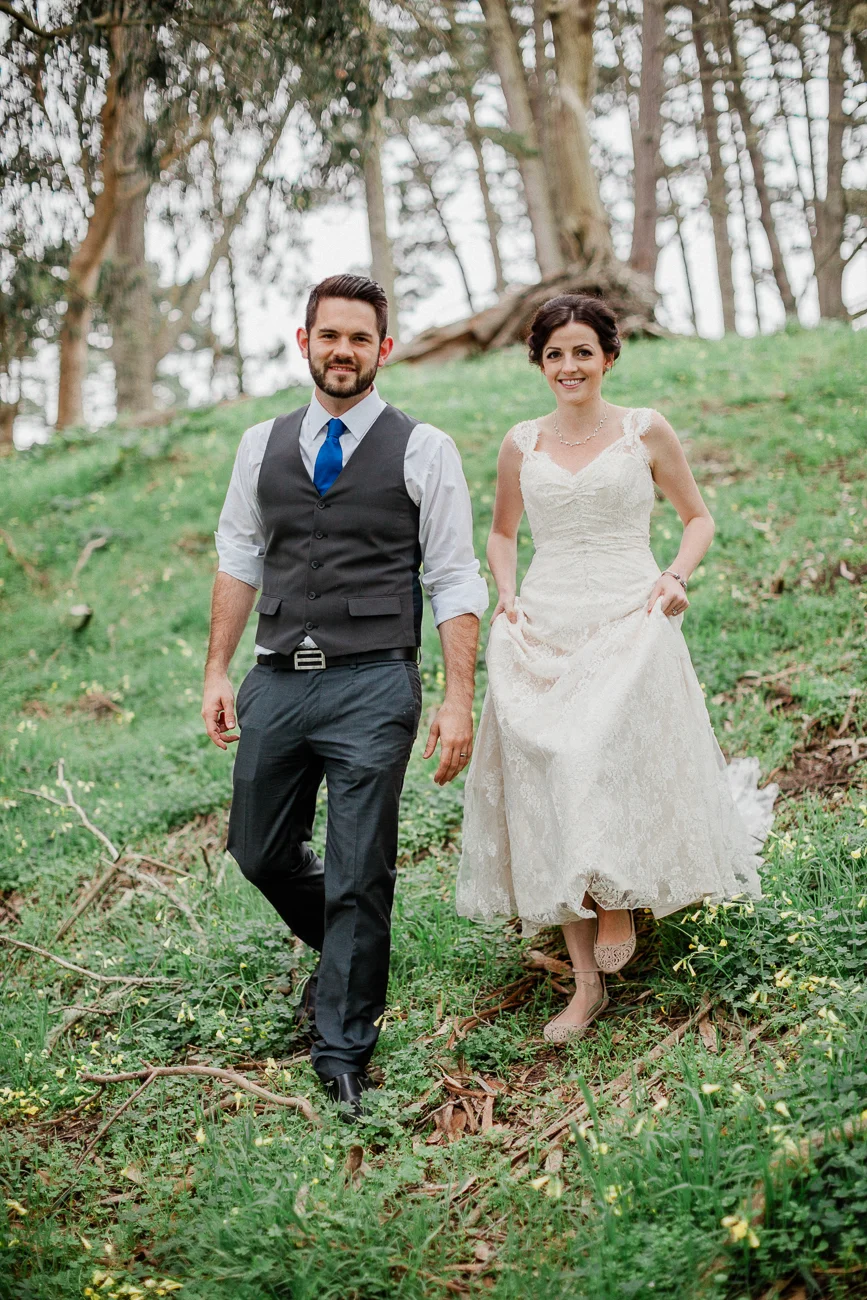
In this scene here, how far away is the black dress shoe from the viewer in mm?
3521

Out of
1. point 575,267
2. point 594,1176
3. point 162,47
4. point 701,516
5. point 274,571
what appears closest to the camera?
point 594,1176

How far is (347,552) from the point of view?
12.5 ft

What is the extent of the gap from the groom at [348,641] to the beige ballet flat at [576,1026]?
1.95 ft

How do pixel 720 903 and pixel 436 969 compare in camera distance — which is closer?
pixel 720 903

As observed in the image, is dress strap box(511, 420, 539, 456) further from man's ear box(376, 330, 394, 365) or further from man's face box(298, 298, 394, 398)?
man's face box(298, 298, 394, 398)

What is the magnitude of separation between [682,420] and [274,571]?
Result: 292 inches

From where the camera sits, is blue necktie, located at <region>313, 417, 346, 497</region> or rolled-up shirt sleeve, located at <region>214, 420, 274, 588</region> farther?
Result: rolled-up shirt sleeve, located at <region>214, 420, 274, 588</region>

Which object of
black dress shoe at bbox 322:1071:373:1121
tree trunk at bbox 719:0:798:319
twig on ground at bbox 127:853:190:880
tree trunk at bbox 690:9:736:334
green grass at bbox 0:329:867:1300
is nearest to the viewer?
green grass at bbox 0:329:867:1300

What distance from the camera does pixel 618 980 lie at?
4.09 metres

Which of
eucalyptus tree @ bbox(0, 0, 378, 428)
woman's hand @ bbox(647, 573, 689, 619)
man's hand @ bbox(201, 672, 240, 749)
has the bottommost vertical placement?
man's hand @ bbox(201, 672, 240, 749)

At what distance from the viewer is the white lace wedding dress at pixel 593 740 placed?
3.68 m

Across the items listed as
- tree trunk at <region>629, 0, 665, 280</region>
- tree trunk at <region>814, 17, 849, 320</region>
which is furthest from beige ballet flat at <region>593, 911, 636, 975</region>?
tree trunk at <region>629, 0, 665, 280</region>

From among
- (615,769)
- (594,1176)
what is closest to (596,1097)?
(594,1176)

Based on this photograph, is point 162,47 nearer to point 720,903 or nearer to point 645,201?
point 720,903
